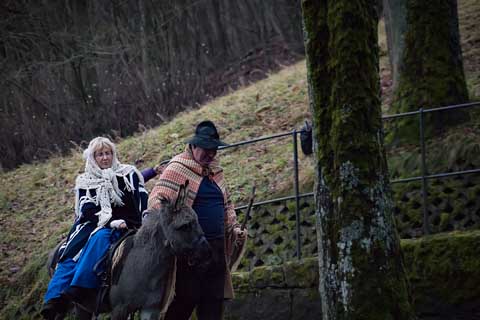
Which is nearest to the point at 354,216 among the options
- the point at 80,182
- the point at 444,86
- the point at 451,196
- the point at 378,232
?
the point at 378,232

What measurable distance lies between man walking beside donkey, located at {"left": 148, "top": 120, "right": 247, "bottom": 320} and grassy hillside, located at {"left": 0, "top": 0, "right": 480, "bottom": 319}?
4.10 metres

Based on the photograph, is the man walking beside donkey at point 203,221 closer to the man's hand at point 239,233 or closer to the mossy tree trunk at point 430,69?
the man's hand at point 239,233

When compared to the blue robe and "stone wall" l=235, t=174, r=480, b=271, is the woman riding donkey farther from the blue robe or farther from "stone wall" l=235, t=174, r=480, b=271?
"stone wall" l=235, t=174, r=480, b=271

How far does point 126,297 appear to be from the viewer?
8047mm

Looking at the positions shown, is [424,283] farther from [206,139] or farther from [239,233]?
[206,139]

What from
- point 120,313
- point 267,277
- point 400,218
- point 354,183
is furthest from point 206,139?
point 400,218

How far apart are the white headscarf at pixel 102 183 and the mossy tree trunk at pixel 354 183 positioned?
231 centimetres

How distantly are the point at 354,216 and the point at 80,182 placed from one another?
3.02 metres

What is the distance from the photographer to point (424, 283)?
897 centimetres

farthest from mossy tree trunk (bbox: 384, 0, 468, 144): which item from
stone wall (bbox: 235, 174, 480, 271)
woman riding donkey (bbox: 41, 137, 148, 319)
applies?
woman riding donkey (bbox: 41, 137, 148, 319)

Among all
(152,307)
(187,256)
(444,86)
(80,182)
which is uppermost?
(444,86)

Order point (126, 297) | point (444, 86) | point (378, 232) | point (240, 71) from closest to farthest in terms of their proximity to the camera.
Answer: point (378, 232) → point (126, 297) → point (444, 86) → point (240, 71)

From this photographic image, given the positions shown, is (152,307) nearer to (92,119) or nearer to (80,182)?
(80,182)

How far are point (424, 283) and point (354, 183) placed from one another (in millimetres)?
2532
